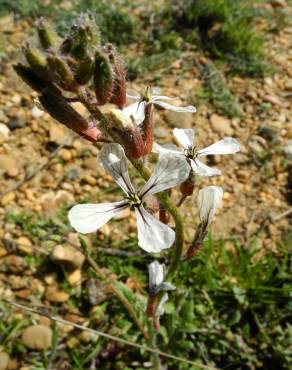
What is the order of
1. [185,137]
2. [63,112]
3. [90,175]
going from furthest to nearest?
[90,175], [185,137], [63,112]

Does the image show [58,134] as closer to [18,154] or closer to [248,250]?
[18,154]

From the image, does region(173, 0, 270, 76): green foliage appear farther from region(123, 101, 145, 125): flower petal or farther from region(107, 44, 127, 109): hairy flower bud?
region(107, 44, 127, 109): hairy flower bud

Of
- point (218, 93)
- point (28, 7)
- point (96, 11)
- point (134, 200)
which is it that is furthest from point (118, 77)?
point (28, 7)

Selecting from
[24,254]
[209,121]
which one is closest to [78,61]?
[24,254]

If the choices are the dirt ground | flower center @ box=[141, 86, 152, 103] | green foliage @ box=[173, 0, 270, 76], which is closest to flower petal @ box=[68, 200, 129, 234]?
flower center @ box=[141, 86, 152, 103]

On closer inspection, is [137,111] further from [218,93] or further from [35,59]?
[218,93]
